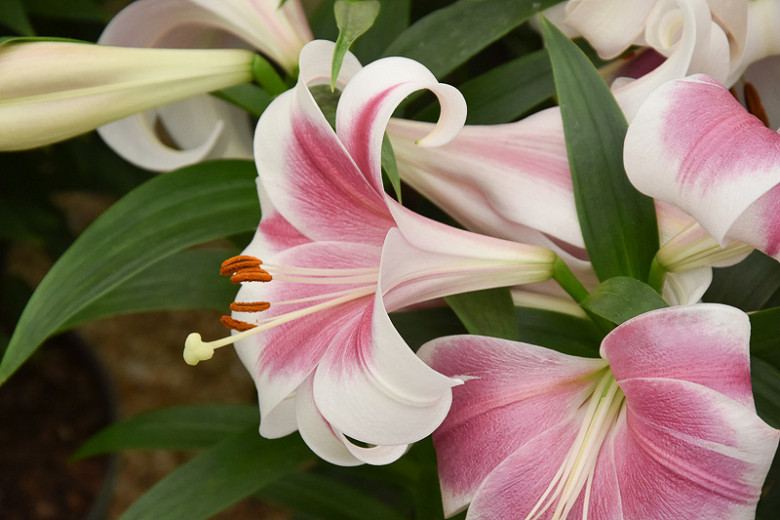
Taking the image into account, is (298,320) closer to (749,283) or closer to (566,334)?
(566,334)

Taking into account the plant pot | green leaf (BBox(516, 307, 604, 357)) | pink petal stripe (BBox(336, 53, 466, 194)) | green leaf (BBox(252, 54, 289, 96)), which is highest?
pink petal stripe (BBox(336, 53, 466, 194))

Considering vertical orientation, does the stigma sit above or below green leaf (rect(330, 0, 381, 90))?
below

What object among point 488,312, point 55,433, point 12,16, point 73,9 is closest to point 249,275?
point 488,312

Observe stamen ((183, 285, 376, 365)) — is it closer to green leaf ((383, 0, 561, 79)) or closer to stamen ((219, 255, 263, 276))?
stamen ((219, 255, 263, 276))

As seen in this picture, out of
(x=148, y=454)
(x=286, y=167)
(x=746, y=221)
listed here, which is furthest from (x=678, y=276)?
(x=148, y=454)

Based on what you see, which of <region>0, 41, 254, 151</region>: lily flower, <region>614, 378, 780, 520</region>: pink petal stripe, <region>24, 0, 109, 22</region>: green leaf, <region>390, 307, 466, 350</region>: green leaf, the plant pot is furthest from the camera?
the plant pot

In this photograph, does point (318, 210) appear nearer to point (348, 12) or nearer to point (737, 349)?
point (348, 12)

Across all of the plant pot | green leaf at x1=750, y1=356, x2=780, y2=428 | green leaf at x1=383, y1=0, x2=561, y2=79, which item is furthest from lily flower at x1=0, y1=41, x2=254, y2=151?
the plant pot
